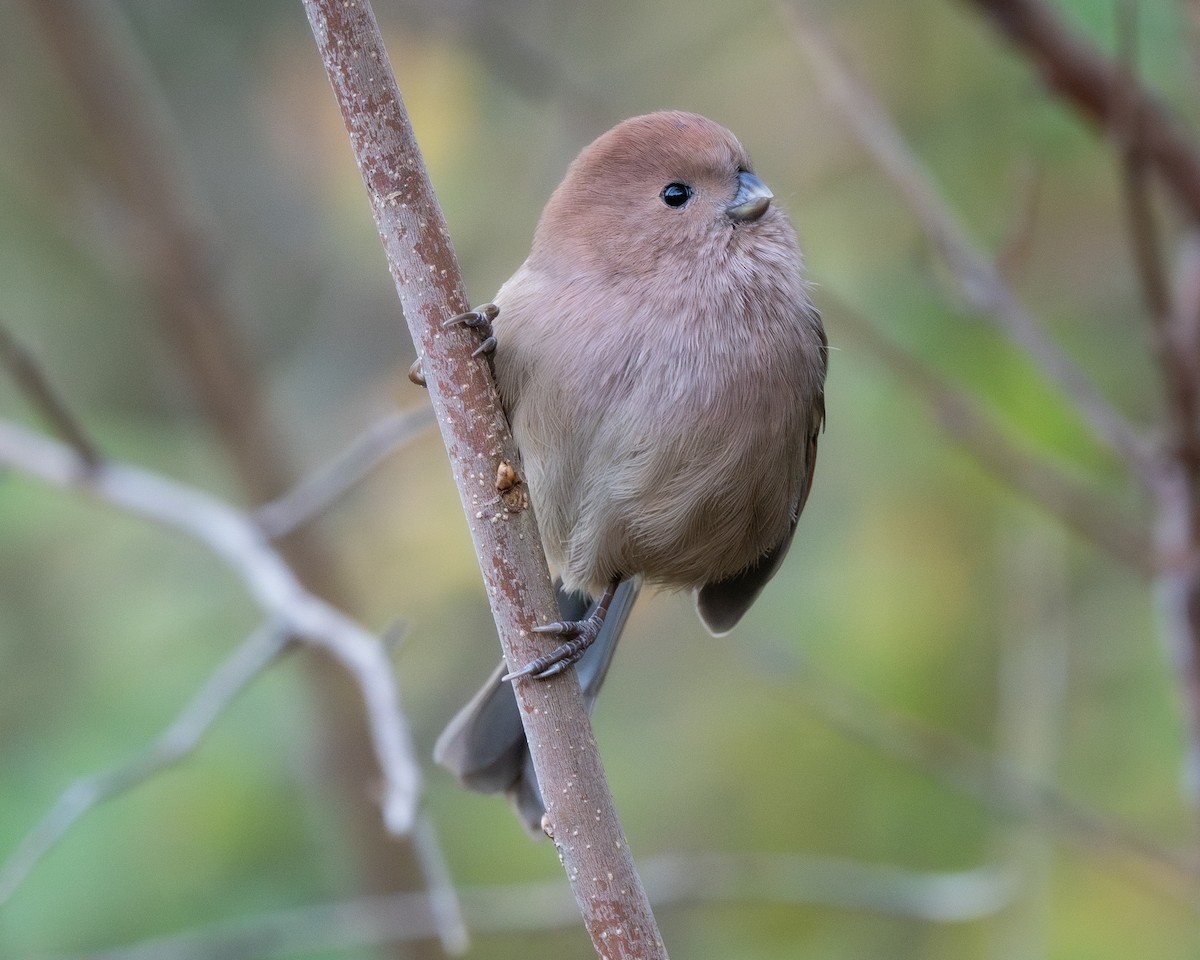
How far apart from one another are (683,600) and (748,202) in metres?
3.20

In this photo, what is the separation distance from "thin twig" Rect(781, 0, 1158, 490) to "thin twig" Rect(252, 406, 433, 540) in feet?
4.01

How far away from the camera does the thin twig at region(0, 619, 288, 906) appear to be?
2736 mm

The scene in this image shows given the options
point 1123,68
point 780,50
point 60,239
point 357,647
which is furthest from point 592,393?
point 60,239

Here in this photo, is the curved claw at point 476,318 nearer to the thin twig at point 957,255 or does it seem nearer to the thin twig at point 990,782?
the thin twig at point 957,255

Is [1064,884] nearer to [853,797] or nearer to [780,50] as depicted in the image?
[853,797]

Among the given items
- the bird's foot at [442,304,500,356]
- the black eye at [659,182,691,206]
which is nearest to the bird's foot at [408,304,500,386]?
the bird's foot at [442,304,500,356]

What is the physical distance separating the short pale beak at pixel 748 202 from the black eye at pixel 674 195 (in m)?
0.09

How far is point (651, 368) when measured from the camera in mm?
2588

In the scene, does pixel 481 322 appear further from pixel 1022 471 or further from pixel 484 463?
pixel 1022 471

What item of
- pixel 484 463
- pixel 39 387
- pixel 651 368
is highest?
pixel 39 387

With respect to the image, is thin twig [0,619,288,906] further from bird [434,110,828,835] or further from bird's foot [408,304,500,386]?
bird's foot [408,304,500,386]

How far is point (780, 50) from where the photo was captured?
19.0 feet

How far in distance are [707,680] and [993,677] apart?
1.16 meters

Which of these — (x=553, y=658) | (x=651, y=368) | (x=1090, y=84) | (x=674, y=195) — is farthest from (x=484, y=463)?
(x=1090, y=84)
